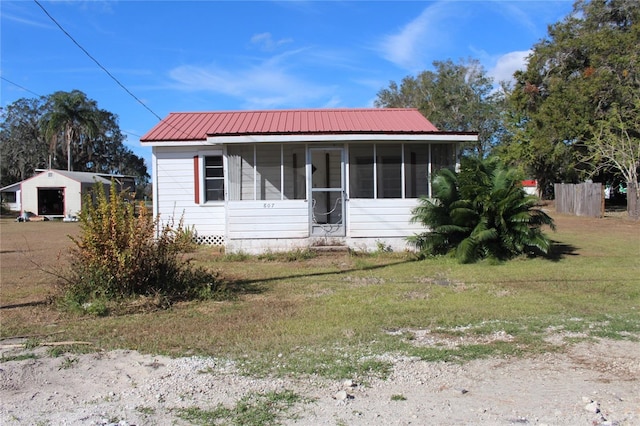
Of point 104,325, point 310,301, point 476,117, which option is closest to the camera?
point 104,325

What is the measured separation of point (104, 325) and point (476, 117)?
39.5 metres

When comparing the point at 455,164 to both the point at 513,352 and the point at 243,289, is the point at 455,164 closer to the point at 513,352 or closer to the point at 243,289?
the point at 243,289

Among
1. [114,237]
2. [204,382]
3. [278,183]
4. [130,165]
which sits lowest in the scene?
[204,382]

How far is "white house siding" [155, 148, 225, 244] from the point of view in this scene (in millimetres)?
14125

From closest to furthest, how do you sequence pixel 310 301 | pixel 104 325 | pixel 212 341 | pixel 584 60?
pixel 212 341 → pixel 104 325 → pixel 310 301 → pixel 584 60

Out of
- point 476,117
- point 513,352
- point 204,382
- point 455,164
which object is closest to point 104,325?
point 204,382

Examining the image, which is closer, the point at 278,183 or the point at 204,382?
the point at 204,382

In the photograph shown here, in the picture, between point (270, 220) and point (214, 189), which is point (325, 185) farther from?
point (214, 189)

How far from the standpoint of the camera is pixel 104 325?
596 centimetres

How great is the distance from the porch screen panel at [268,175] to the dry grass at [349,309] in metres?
1.82

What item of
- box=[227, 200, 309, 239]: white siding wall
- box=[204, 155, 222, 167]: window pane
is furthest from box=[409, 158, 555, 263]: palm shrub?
box=[204, 155, 222, 167]: window pane

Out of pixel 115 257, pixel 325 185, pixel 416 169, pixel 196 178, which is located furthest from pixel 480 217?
pixel 196 178

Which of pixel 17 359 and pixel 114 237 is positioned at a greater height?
pixel 114 237

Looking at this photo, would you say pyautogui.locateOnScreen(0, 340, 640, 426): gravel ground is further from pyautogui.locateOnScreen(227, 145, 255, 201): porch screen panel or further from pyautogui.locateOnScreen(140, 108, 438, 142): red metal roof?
pyautogui.locateOnScreen(140, 108, 438, 142): red metal roof
